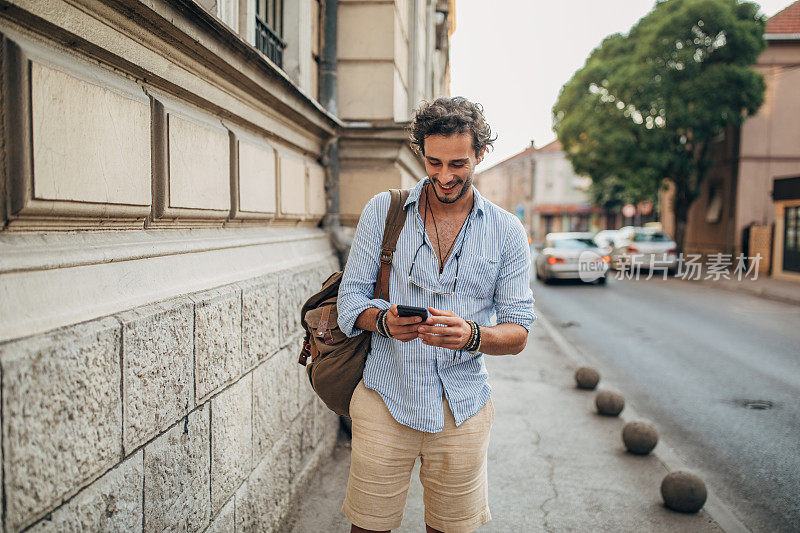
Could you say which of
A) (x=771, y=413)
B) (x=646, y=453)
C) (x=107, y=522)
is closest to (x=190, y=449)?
(x=107, y=522)

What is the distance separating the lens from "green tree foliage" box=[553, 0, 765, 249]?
888 inches

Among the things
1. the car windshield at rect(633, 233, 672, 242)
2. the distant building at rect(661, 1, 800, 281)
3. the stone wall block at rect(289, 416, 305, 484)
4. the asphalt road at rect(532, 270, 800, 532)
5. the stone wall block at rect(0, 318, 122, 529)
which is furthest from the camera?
the distant building at rect(661, 1, 800, 281)

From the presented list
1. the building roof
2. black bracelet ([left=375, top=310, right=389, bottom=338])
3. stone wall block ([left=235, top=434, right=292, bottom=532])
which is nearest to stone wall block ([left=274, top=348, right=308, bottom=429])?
stone wall block ([left=235, top=434, right=292, bottom=532])

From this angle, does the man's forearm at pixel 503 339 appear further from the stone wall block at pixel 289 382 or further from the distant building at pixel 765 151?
the distant building at pixel 765 151

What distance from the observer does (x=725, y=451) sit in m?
5.20

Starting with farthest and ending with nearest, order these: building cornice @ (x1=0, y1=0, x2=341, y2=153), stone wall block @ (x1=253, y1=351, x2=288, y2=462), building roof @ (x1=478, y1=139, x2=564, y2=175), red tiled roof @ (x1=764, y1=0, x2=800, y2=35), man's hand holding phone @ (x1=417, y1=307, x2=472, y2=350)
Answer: building roof @ (x1=478, y1=139, x2=564, y2=175) → red tiled roof @ (x1=764, y1=0, x2=800, y2=35) → stone wall block @ (x1=253, y1=351, x2=288, y2=462) → man's hand holding phone @ (x1=417, y1=307, x2=472, y2=350) → building cornice @ (x1=0, y1=0, x2=341, y2=153)

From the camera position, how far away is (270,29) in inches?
169

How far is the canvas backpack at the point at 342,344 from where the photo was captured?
2.39m

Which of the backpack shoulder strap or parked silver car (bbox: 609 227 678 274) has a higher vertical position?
the backpack shoulder strap

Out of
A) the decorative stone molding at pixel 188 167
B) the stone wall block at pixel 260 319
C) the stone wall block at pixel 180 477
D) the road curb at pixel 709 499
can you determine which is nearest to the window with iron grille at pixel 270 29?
the decorative stone molding at pixel 188 167

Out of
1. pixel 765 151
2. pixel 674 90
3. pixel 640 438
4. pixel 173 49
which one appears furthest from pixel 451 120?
pixel 765 151

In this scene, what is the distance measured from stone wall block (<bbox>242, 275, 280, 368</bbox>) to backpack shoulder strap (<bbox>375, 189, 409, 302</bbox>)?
0.83 m

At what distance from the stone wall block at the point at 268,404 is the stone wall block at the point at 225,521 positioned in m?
0.32

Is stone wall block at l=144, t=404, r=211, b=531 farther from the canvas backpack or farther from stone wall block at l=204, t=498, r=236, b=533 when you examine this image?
the canvas backpack
